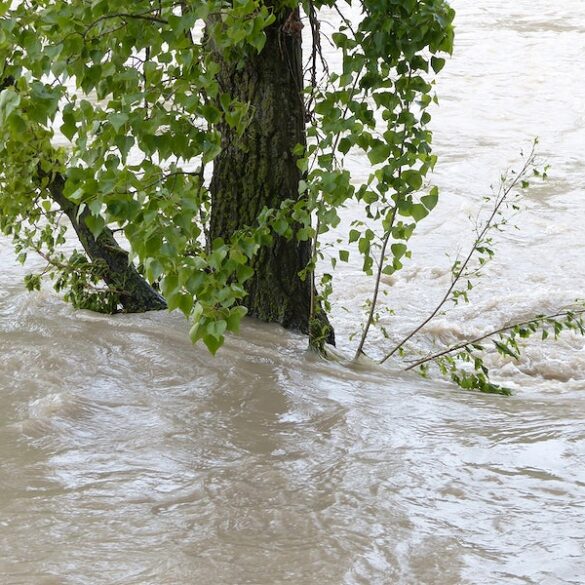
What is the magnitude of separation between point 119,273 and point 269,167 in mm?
1246

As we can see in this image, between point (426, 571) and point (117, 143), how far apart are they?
1.56m

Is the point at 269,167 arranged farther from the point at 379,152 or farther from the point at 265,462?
the point at 265,462

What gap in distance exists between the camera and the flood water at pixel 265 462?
293cm

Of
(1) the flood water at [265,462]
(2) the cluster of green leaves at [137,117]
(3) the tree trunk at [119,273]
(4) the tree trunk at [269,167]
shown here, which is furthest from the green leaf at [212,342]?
(3) the tree trunk at [119,273]

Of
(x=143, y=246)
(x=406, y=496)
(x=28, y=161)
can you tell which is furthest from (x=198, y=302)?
(x=28, y=161)

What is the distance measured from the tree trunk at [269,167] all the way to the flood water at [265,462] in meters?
0.23

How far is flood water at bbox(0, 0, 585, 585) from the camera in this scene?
2926mm

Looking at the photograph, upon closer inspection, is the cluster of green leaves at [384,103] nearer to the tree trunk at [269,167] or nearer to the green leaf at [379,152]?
the green leaf at [379,152]

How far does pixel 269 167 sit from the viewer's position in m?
4.98

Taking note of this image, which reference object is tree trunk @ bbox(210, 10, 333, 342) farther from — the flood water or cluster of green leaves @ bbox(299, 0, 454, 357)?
cluster of green leaves @ bbox(299, 0, 454, 357)

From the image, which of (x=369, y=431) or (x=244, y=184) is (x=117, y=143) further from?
(x=244, y=184)

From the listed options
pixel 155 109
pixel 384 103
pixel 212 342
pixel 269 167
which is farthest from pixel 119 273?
pixel 212 342

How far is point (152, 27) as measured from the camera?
11.3 ft

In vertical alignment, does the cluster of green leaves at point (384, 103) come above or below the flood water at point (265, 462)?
above
